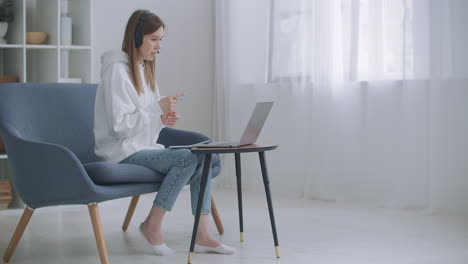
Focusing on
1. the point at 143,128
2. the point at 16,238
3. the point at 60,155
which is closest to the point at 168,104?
the point at 143,128

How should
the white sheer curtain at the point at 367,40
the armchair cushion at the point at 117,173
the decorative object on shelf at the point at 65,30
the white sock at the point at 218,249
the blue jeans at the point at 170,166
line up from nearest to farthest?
the armchair cushion at the point at 117,173, the blue jeans at the point at 170,166, the white sock at the point at 218,249, the white sheer curtain at the point at 367,40, the decorative object on shelf at the point at 65,30

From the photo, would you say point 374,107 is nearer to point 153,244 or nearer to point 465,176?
point 465,176

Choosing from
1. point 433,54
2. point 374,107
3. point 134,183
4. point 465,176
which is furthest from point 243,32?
point 134,183

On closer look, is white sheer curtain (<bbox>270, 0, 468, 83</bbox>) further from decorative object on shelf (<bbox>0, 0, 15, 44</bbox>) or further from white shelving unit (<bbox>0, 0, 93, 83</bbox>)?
decorative object on shelf (<bbox>0, 0, 15, 44</bbox>)

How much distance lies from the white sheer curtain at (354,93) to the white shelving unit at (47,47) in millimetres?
1074

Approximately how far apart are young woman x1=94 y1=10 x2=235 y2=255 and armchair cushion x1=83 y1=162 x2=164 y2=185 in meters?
0.06

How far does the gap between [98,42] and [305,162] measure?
162 cm

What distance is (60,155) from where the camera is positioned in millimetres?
2586

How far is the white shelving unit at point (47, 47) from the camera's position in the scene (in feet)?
13.7

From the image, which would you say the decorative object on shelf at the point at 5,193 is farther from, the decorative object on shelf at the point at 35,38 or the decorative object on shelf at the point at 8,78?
the decorative object on shelf at the point at 35,38

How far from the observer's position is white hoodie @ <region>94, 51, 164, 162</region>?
2840 millimetres

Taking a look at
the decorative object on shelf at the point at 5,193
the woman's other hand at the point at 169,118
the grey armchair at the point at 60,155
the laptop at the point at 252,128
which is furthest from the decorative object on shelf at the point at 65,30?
the laptop at the point at 252,128

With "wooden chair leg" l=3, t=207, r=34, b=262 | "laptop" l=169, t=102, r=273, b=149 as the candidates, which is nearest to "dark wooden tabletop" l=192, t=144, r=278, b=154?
"laptop" l=169, t=102, r=273, b=149

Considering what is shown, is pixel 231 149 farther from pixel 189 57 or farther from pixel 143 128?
pixel 189 57
